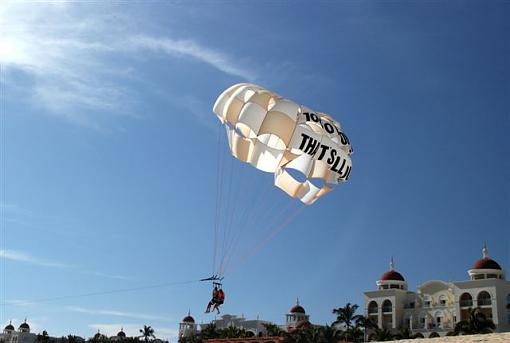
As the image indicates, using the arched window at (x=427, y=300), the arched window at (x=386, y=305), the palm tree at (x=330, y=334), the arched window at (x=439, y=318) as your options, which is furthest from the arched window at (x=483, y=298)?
the palm tree at (x=330, y=334)

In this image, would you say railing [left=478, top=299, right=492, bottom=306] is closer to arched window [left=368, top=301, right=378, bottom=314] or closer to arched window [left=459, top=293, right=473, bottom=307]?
arched window [left=459, top=293, right=473, bottom=307]

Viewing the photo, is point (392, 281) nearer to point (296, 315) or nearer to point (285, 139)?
point (296, 315)

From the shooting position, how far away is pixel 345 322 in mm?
67562

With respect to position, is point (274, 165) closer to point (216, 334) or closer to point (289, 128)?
point (289, 128)

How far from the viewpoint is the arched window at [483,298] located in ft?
219

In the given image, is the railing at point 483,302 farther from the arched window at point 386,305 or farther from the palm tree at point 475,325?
the arched window at point 386,305

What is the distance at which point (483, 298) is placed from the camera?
67.1 meters

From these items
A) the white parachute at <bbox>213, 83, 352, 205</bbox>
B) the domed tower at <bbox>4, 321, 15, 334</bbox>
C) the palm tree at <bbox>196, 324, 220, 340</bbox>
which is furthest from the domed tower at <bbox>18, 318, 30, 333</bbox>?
the white parachute at <bbox>213, 83, 352, 205</bbox>

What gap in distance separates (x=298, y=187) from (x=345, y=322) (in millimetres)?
39740

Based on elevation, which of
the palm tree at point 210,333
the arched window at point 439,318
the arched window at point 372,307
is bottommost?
the palm tree at point 210,333

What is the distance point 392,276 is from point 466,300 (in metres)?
11.4

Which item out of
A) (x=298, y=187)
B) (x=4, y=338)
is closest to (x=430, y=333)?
(x=298, y=187)

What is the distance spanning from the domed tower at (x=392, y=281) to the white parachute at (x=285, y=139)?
49.3m

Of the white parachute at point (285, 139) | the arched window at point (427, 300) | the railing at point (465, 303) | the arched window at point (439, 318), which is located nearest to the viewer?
the white parachute at point (285, 139)
